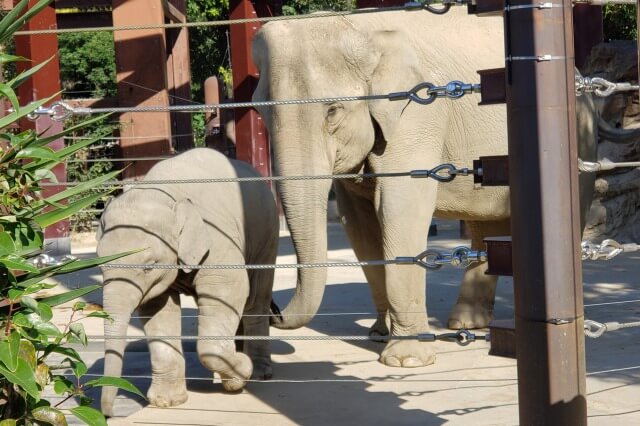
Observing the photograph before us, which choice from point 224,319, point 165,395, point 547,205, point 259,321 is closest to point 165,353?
point 165,395

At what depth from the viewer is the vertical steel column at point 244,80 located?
12.8 metres

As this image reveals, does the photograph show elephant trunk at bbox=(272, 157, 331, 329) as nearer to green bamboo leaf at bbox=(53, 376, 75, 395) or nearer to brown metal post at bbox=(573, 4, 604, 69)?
green bamboo leaf at bbox=(53, 376, 75, 395)

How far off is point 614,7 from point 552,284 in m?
16.7

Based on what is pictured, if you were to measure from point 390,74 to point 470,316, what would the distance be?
1.89 metres

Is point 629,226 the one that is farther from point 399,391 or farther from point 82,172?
point 82,172

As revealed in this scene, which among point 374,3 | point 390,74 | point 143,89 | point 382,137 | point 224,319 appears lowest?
point 224,319

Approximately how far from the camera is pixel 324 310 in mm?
8180

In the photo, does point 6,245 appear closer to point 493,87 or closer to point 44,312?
point 44,312

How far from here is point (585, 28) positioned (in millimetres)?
11648

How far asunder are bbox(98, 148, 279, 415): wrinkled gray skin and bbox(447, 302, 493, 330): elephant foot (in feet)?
5.65

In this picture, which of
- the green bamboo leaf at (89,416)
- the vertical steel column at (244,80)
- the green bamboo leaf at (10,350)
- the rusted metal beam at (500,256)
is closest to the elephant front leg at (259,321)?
the rusted metal beam at (500,256)

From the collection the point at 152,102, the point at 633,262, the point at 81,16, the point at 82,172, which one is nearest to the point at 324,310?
the point at 633,262

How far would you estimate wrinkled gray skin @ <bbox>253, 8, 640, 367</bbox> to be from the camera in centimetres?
598

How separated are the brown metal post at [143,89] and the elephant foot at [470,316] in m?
5.21
